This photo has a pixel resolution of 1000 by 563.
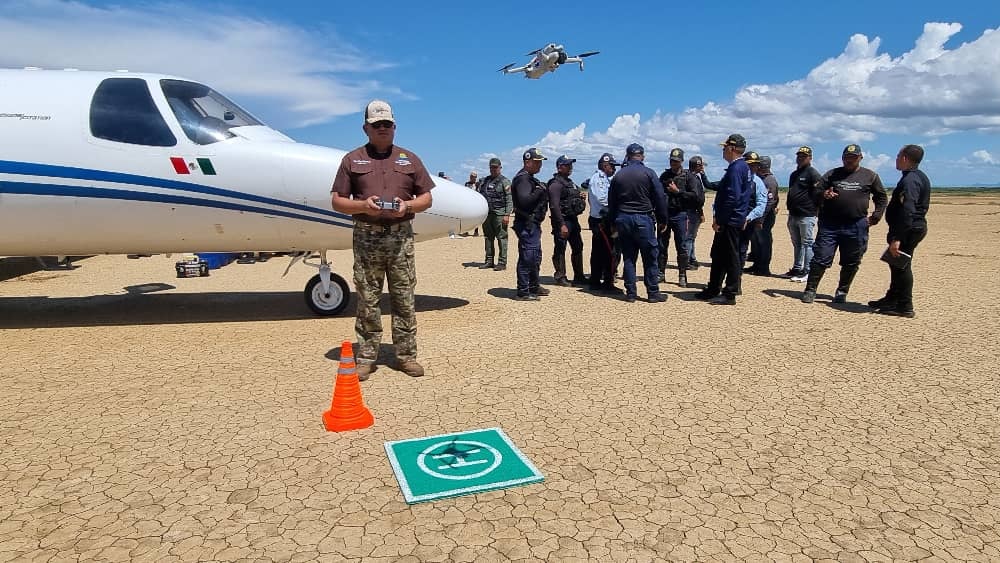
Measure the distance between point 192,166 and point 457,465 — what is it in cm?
469

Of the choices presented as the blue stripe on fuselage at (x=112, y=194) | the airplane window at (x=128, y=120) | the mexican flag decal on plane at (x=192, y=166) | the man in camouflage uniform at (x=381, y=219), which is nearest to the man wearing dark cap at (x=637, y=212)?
the man in camouflage uniform at (x=381, y=219)

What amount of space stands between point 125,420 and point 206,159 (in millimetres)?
3112

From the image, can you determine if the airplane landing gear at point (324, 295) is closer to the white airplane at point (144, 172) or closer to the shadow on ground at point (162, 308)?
the shadow on ground at point (162, 308)

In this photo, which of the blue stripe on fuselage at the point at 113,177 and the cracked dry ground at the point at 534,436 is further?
the blue stripe on fuselage at the point at 113,177

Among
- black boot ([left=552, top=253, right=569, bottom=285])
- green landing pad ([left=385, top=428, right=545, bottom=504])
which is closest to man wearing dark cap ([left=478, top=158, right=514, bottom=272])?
black boot ([left=552, top=253, right=569, bottom=285])

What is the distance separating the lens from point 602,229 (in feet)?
30.6

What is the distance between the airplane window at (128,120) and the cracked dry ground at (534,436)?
2.15 meters

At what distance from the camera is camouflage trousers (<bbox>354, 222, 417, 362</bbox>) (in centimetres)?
489

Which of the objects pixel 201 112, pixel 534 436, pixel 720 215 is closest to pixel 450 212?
pixel 201 112

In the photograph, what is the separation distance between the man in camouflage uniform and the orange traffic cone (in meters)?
0.91

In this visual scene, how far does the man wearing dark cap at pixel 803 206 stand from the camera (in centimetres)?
→ 977

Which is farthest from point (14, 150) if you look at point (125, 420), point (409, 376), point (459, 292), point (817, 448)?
point (817, 448)

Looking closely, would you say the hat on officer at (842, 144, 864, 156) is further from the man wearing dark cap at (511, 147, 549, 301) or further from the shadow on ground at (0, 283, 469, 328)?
the shadow on ground at (0, 283, 469, 328)

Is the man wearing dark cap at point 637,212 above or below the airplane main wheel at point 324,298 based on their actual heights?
above
